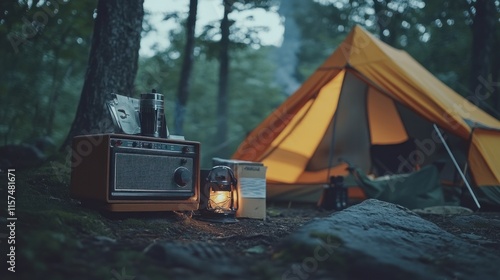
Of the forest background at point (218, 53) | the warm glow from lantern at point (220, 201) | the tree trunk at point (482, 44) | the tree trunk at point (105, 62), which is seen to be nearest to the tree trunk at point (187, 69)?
the forest background at point (218, 53)

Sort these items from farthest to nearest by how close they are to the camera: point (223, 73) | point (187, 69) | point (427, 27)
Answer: point (427, 27), point (223, 73), point (187, 69)

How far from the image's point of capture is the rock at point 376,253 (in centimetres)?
203

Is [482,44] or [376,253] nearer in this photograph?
[376,253]

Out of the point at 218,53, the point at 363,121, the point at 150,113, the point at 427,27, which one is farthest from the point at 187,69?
the point at 427,27

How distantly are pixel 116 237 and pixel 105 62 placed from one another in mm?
2207

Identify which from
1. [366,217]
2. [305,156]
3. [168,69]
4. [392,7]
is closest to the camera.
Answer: [366,217]

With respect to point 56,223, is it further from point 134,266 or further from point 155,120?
point 155,120

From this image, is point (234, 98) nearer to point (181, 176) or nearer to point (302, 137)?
point (302, 137)

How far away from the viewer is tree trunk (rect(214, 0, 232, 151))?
10.2 meters

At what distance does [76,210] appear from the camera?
3.03 m

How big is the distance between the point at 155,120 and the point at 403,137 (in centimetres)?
512

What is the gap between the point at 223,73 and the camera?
11.6m

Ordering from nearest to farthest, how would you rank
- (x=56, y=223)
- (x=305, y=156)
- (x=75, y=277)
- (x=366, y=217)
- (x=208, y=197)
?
(x=75, y=277) → (x=56, y=223) → (x=366, y=217) → (x=208, y=197) → (x=305, y=156)

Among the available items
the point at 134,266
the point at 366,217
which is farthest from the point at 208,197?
the point at 134,266
